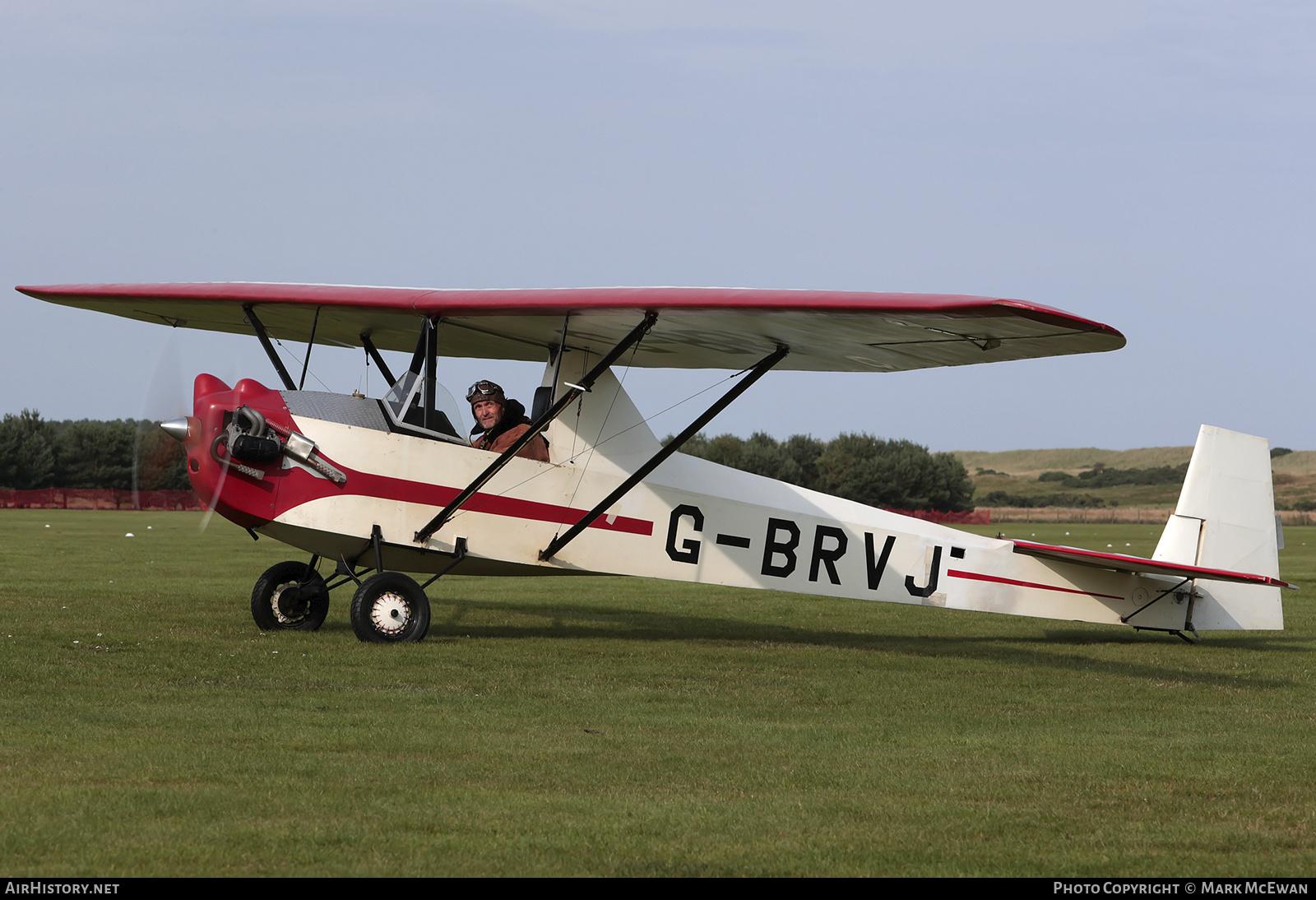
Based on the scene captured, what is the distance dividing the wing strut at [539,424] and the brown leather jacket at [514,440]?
7.6 inches

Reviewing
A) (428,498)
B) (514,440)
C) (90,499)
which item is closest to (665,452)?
(514,440)

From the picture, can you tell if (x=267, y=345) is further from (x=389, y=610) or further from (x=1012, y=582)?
(x=1012, y=582)

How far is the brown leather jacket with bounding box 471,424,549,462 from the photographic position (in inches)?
420

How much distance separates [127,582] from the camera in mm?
16000

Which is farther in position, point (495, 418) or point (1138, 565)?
point (495, 418)

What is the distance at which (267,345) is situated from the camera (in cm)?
1106

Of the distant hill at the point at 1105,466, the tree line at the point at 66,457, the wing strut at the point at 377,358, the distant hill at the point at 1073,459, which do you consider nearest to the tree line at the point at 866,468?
the distant hill at the point at 1105,466

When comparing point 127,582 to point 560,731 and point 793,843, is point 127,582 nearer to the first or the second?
point 560,731

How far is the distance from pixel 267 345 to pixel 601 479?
3355mm

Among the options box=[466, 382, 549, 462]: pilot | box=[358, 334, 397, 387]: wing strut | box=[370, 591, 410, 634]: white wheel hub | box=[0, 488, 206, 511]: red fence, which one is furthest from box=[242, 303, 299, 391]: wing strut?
box=[0, 488, 206, 511]: red fence

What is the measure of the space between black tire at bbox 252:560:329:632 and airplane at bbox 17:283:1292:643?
0.08ft

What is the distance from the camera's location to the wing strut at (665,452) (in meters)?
9.79

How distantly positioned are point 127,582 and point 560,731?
37.7 ft
